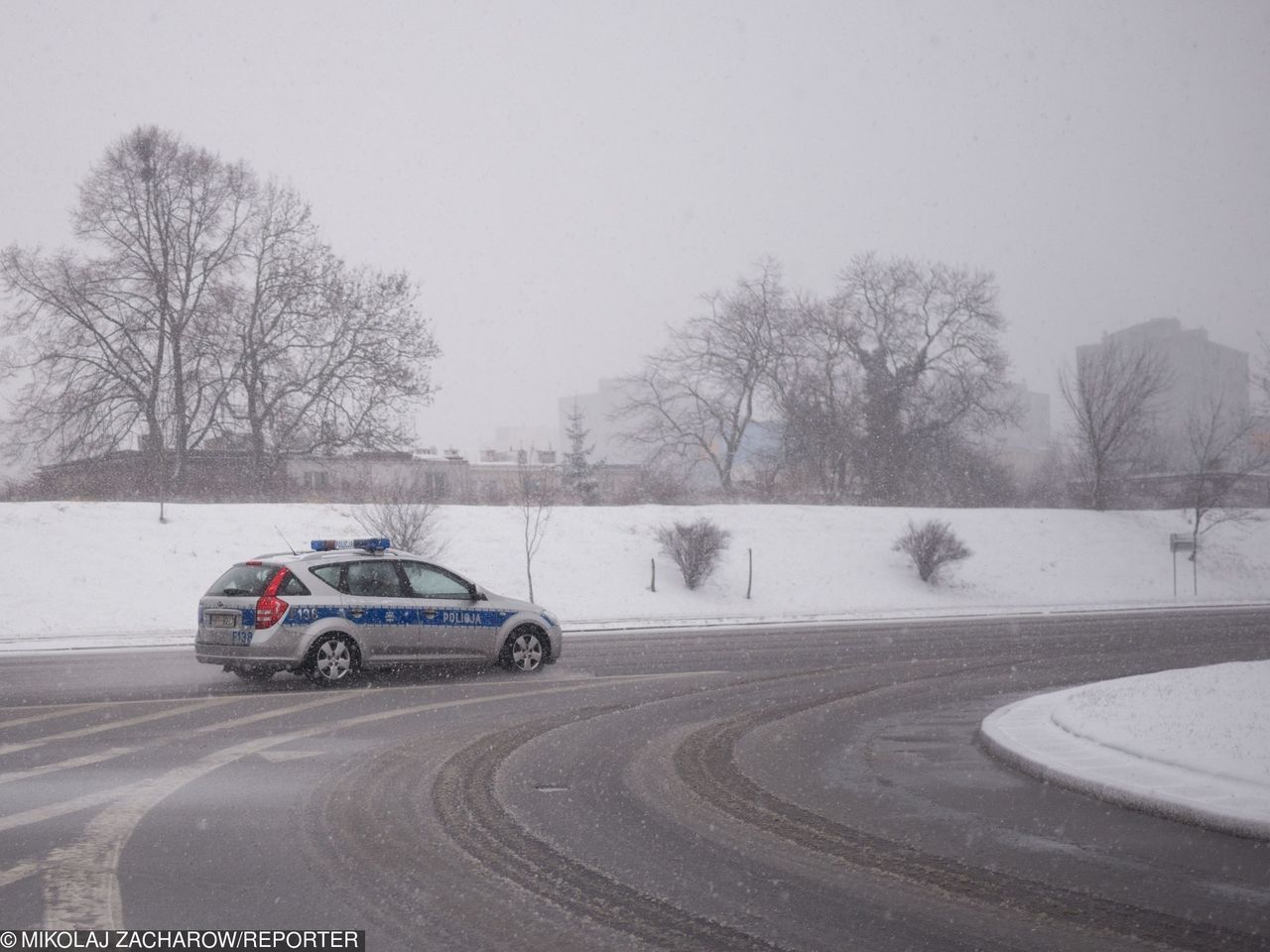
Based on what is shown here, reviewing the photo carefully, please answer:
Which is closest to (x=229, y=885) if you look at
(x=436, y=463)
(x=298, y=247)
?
(x=298, y=247)

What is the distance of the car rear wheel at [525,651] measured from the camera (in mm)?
15461

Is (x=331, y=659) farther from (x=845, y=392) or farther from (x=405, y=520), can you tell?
(x=845, y=392)

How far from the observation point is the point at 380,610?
46.5ft

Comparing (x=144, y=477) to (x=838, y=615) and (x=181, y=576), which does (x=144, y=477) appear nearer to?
(x=181, y=576)

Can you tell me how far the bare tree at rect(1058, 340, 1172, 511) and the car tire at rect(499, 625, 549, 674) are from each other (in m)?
38.4

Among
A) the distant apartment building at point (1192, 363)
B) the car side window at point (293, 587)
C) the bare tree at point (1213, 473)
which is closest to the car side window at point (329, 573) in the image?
the car side window at point (293, 587)

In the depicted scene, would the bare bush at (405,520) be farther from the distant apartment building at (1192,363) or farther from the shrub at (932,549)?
the distant apartment building at (1192,363)

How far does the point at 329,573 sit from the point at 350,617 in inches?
23.3

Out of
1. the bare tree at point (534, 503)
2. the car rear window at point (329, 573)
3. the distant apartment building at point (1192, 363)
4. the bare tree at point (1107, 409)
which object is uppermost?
the distant apartment building at point (1192, 363)

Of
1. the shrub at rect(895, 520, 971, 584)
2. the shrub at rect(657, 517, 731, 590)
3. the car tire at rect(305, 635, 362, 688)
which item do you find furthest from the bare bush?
the shrub at rect(895, 520, 971, 584)

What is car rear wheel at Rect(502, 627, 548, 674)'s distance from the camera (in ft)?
50.7

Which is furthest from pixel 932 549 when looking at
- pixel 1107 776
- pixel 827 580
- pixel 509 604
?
pixel 1107 776

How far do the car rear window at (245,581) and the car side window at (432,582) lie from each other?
67.9 inches

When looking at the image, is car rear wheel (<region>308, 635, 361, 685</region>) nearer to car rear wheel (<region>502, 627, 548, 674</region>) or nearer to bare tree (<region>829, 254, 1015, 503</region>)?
car rear wheel (<region>502, 627, 548, 674</region>)
